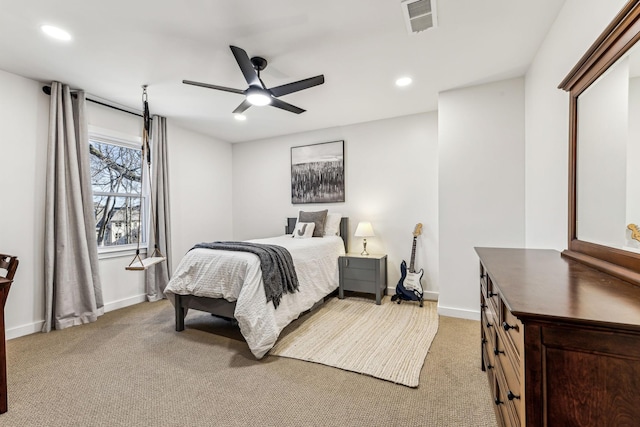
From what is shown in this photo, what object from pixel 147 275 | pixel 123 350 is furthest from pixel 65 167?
pixel 123 350

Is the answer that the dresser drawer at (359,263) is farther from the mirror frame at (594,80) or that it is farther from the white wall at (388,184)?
the mirror frame at (594,80)

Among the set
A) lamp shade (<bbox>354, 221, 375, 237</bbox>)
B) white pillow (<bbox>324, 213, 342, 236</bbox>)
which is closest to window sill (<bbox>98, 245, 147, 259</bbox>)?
white pillow (<bbox>324, 213, 342, 236</bbox>)

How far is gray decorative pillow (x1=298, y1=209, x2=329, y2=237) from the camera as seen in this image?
13.1 feet

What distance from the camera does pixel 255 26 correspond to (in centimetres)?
200

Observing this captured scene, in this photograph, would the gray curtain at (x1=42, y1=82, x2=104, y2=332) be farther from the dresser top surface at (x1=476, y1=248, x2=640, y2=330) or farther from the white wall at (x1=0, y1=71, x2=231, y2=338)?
the dresser top surface at (x1=476, y1=248, x2=640, y2=330)

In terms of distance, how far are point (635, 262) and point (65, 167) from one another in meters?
4.32

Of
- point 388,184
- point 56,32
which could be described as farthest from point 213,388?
point 388,184

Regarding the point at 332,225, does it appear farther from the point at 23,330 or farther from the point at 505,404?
the point at 23,330

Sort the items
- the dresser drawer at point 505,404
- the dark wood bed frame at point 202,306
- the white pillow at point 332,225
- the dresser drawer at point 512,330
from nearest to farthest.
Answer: the dresser drawer at point 512,330
the dresser drawer at point 505,404
the dark wood bed frame at point 202,306
the white pillow at point 332,225

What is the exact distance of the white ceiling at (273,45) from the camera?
1.85 m

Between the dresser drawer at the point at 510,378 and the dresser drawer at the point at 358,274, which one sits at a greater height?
the dresser drawer at the point at 510,378

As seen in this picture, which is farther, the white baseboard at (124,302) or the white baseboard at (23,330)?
the white baseboard at (124,302)

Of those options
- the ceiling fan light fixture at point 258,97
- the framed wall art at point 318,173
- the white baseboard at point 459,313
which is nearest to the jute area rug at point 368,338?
the white baseboard at point 459,313

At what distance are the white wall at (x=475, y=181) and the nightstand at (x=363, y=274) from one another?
748 millimetres
